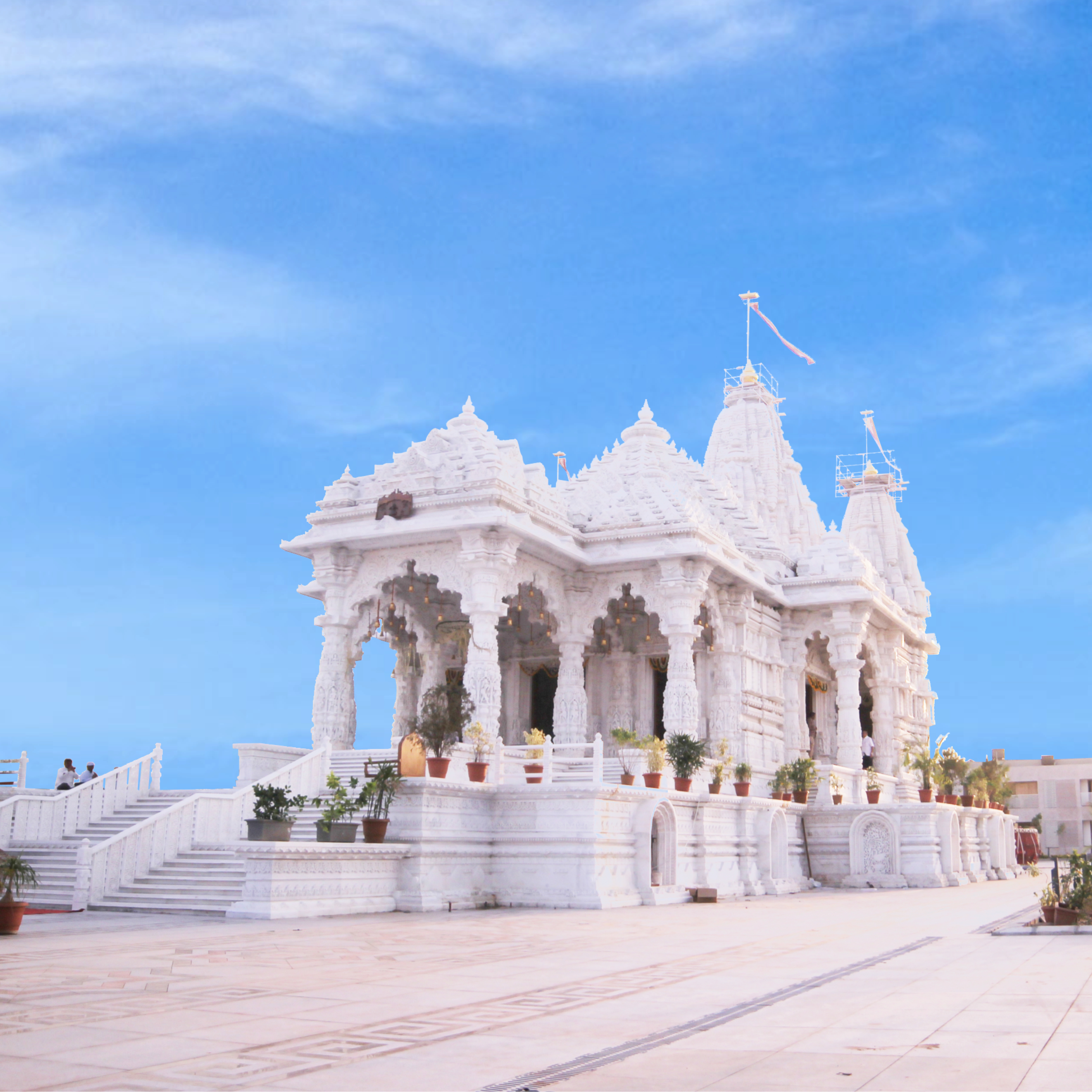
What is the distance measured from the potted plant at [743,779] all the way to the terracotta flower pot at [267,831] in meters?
11.1

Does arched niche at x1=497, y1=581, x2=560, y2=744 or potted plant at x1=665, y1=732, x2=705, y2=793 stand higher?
arched niche at x1=497, y1=581, x2=560, y2=744

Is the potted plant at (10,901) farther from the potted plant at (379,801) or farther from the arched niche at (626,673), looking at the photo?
the arched niche at (626,673)

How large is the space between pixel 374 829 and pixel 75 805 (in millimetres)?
5603

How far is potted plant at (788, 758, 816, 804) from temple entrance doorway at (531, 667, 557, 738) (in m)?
5.95

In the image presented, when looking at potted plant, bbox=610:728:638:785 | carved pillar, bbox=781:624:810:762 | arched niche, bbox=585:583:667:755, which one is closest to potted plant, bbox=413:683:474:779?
potted plant, bbox=610:728:638:785

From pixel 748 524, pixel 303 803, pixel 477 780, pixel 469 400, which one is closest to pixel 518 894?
pixel 477 780

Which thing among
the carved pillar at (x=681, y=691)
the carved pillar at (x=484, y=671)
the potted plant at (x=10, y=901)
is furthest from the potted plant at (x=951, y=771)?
the potted plant at (x=10, y=901)

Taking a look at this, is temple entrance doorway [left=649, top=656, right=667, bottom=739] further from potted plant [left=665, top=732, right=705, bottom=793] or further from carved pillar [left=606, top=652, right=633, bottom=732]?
potted plant [left=665, top=732, right=705, bottom=793]

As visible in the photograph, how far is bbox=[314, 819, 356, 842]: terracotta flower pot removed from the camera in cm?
1622

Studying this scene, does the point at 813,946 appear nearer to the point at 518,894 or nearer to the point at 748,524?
the point at 518,894

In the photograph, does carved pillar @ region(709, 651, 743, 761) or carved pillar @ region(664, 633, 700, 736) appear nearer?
carved pillar @ region(664, 633, 700, 736)

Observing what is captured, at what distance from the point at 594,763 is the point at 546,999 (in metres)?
11.4

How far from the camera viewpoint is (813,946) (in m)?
12.0

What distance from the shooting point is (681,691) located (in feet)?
78.0
